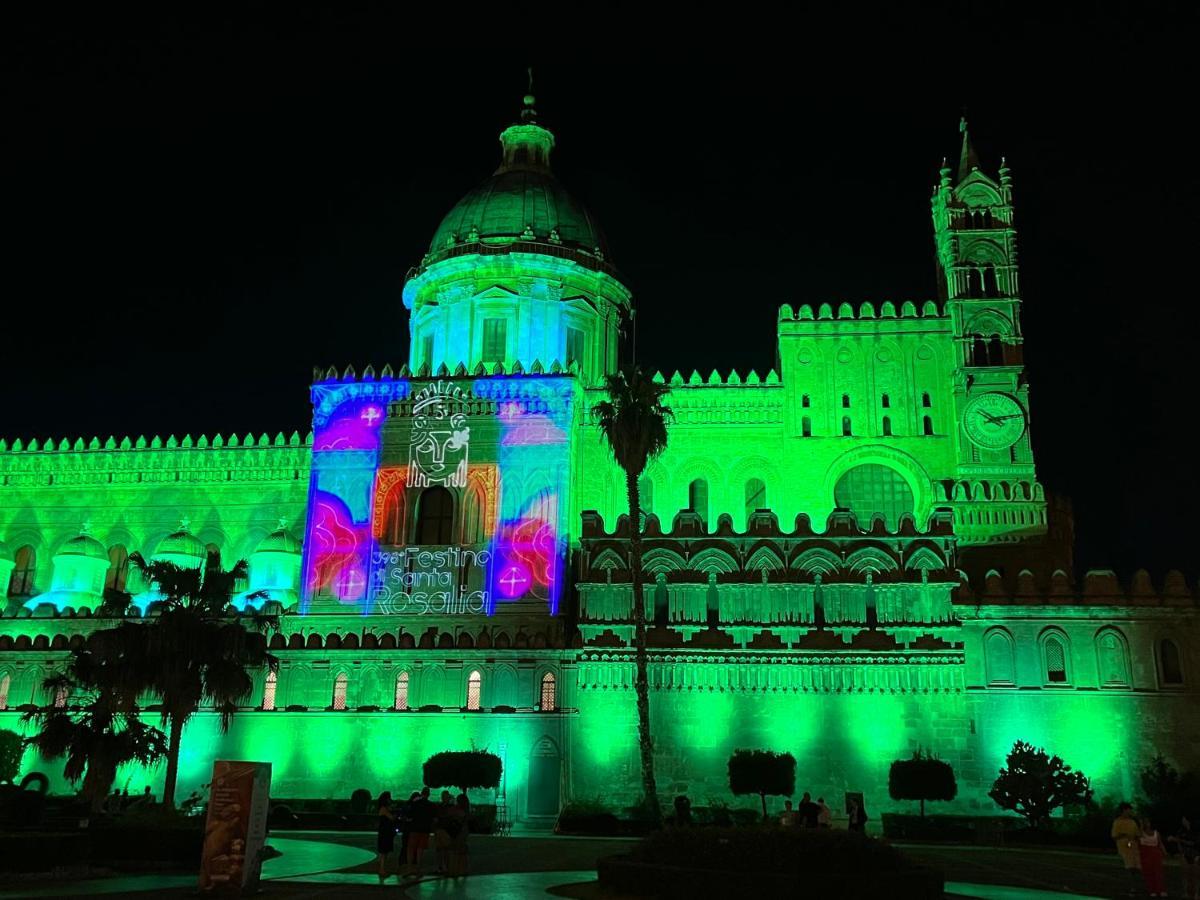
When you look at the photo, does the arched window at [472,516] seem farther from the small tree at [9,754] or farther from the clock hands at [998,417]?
the clock hands at [998,417]

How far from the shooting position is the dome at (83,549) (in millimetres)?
55031

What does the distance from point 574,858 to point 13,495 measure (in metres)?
43.1

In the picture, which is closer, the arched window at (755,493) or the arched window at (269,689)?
the arched window at (269,689)

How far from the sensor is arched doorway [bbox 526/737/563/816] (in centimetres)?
3969

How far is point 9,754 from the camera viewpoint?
39.4 metres

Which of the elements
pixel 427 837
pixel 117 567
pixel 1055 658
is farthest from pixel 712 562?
pixel 117 567

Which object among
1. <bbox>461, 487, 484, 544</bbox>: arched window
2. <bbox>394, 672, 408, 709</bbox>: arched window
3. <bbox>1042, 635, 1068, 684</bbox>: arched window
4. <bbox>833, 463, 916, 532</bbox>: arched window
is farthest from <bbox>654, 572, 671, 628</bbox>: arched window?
<bbox>1042, 635, 1068, 684</bbox>: arched window

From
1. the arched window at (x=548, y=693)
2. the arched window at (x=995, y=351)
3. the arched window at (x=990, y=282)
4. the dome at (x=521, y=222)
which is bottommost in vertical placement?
the arched window at (x=548, y=693)

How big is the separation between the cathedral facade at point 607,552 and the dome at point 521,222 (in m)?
0.18

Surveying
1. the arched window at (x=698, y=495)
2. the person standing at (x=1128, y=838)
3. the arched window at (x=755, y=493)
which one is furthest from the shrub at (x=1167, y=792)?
the arched window at (x=698, y=495)

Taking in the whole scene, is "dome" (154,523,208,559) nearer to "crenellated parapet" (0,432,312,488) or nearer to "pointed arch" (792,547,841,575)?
"crenellated parapet" (0,432,312,488)

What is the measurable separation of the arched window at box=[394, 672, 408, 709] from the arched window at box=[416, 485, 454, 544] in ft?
25.4

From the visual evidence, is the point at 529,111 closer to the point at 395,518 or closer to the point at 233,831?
the point at 395,518

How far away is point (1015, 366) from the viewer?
50219 millimetres
